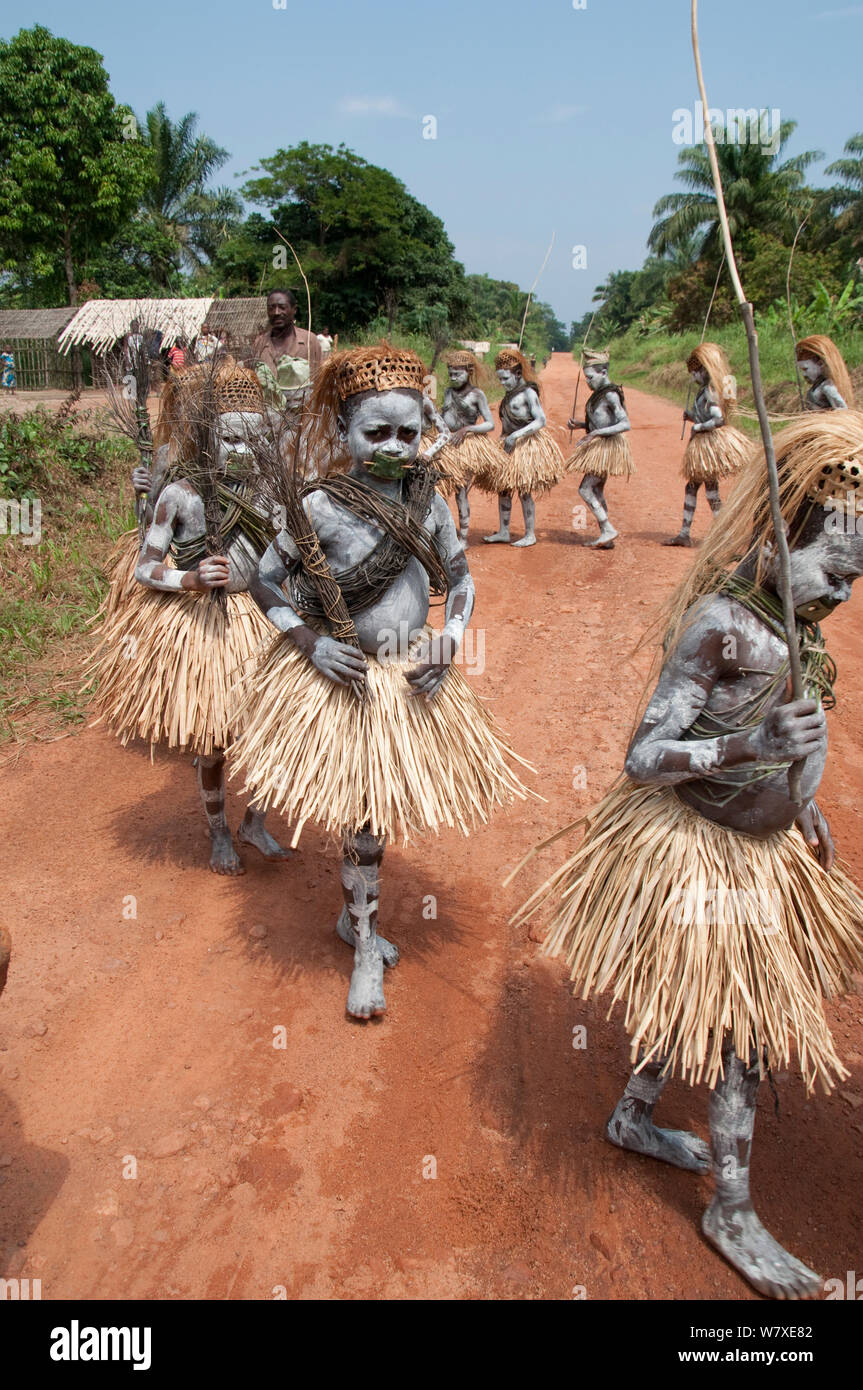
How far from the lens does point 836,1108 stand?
9.26 ft

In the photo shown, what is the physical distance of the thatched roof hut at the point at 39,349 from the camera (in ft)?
68.4

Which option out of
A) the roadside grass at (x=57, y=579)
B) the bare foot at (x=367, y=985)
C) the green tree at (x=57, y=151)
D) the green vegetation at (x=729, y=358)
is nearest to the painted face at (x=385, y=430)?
the bare foot at (x=367, y=985)

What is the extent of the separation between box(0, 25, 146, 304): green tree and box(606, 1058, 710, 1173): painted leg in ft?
79.1

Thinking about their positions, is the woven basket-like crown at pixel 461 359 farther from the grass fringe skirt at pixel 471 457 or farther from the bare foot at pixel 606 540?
the bare foot at pixel 606 540

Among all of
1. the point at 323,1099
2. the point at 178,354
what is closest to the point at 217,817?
the point at 323,1099

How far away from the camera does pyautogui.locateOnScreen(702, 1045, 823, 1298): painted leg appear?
225 cm

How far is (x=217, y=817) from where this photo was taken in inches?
163

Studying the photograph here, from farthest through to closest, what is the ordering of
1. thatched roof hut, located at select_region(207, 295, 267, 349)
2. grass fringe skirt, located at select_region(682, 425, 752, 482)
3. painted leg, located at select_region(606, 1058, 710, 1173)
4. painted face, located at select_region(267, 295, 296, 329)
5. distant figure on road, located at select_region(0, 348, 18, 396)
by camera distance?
distant figure on road, located at select_region(0, 348, 18, 396), thatched roof hut, located at select_region(207, 295, 267, 349), grass fringe skirt, located at select_region(682, 425, 752, 482), painted face, located at select_region(267, 295, 296, 329), painted leg, located at select_region(606, 1058, 710, 1173)

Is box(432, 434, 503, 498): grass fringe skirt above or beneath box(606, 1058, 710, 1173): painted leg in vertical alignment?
above

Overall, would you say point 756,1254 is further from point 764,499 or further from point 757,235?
point 757,235

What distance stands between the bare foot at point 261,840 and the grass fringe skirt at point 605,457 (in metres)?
6.26

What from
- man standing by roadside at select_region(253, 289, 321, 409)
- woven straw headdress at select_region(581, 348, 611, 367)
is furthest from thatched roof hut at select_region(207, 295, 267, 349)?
man standing by roadside at select_region(253, 289, 321, 409)

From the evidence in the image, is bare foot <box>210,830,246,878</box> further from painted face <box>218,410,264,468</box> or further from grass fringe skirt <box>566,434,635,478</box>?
grass fringe skirt <box>566,434,635,478</box>

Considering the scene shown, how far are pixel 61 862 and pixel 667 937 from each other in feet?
10.1
